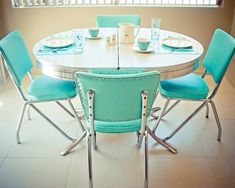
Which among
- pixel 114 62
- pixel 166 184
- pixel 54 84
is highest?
pixel 114 62

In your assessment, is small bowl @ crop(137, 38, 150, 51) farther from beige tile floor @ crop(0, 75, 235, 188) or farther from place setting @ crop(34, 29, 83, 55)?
beige tile floor @ crop(0, 75, 235, 188)

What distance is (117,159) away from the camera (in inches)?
85.0

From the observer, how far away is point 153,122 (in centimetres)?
262

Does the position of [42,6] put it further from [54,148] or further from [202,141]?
[202,141]

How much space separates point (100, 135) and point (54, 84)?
0.59 metres

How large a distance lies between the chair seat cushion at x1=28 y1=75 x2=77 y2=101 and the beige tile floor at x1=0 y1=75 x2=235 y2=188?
43 cm

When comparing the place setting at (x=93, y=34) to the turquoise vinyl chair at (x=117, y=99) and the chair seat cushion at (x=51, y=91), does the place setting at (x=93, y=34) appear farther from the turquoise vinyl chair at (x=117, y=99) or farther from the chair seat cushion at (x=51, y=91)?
the turquoise vinyl chair at (x=117, y=99)

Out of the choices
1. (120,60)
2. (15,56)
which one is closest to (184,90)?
(120,60)

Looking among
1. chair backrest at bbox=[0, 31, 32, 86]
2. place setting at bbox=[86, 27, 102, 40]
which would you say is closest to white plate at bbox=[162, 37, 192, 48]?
place setting at bbox=[86, 27, 102, 40]

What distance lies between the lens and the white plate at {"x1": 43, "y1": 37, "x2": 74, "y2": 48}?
2106 mm

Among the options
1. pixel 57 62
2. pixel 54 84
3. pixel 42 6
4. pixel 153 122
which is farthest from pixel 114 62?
pixel 42 6

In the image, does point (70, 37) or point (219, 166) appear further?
point (70, 37)

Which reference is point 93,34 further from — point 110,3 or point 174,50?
point 110,3

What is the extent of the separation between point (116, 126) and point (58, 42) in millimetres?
857
